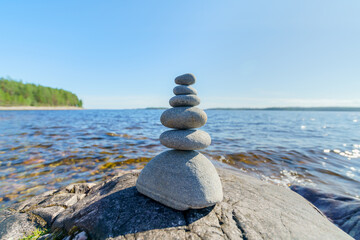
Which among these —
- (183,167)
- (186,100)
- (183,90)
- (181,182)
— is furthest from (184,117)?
(181,182)

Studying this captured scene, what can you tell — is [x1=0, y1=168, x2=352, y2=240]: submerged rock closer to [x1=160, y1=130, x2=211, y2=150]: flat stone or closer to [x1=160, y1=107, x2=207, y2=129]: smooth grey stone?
[x1=160, y1=130, x2=211, y2=150]: flat stone

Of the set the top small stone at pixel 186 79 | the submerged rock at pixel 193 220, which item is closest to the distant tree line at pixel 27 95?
the submerged rock at pixel 193 220

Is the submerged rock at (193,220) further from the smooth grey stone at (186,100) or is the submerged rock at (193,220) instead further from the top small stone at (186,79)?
the top small stone at (186,79)

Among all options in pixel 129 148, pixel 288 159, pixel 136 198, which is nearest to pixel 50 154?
pixel 129 148

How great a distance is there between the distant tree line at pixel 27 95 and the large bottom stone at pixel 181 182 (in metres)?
112

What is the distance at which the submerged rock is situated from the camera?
8.68ft

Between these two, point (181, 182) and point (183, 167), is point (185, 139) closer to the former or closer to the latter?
point (183, 167)

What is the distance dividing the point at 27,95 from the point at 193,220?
125502 mm

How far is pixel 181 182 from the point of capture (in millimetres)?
3299

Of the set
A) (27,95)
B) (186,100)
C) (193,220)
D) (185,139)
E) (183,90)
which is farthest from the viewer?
(27,95)

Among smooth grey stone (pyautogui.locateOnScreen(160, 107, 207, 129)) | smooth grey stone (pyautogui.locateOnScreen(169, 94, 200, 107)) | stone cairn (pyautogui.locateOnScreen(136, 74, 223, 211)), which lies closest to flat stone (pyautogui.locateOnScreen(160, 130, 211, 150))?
stone cairn (pyautogui.locateOnScreen(136, 74, 223, 211))

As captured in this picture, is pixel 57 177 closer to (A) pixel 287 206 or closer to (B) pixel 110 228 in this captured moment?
(B) pixel 110 228

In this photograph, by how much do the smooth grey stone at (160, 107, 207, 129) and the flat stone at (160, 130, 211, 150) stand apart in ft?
0.57

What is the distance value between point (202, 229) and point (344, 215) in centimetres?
458
